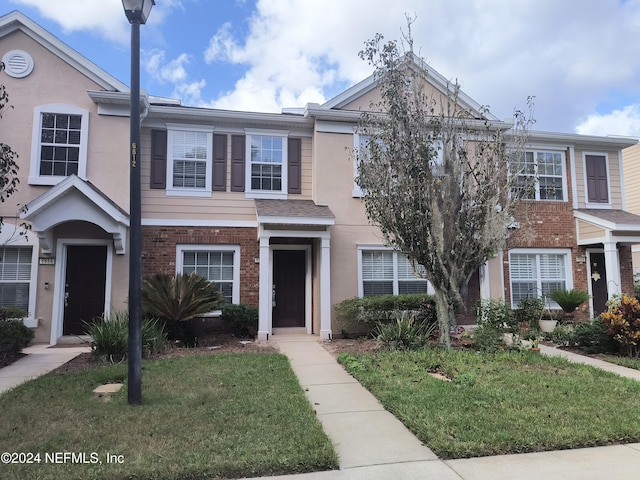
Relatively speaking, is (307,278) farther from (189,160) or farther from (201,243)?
(189,160)

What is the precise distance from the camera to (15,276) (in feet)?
34.8

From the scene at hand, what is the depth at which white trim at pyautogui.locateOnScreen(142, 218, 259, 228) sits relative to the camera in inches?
447

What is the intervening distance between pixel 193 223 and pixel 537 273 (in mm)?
10160

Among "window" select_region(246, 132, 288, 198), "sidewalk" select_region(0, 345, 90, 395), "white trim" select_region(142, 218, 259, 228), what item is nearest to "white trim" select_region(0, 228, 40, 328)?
"sidewalk" select_region(0, 345, 90, 395)

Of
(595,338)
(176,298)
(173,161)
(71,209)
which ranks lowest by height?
(595,338)

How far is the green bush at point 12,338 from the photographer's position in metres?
8.40

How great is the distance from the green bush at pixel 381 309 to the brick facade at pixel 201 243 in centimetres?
240

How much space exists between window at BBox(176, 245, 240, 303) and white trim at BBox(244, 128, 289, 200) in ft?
5.33

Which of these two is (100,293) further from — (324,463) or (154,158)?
(324,463)

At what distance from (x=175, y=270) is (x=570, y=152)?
40.7 feet

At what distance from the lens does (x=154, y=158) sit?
11.6 metres

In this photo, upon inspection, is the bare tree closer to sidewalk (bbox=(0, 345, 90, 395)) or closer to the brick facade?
the brick facade

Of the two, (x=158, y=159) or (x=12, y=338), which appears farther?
(x=158, y=159)

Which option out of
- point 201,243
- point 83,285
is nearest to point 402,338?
point 201,243
